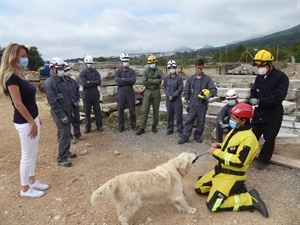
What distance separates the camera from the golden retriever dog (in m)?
3.38

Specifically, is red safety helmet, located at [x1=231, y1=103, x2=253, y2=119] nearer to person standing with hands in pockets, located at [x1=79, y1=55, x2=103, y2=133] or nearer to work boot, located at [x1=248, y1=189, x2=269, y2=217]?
work boot, located at [x1=248, y1=189, x2=269, y2=217]

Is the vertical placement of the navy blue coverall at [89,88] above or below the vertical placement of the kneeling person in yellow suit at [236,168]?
above

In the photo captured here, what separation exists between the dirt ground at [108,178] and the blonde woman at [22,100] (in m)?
0.51

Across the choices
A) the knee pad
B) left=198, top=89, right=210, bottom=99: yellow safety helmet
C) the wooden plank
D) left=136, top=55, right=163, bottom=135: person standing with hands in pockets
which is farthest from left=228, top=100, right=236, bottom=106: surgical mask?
the knee pad

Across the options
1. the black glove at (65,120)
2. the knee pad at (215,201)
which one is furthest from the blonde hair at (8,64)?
the knee pad at (215,201)

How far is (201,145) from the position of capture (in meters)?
6.86

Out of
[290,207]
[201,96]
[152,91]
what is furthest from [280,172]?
[152,91]

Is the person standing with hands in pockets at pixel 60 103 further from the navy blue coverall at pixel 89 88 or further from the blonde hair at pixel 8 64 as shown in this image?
the navy blue coverall at pixel 89 88

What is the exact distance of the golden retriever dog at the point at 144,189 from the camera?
11.1 ft

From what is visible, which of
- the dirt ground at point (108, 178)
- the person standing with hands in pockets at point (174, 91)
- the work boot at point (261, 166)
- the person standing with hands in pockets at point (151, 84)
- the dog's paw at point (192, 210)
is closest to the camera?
the dirt ground at point (108, 178)

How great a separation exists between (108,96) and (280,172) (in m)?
6.69

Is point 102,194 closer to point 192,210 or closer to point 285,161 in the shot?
point 192,210

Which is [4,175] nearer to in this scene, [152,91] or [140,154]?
[140,154]

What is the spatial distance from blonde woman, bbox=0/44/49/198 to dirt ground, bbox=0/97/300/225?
0.51 metres
